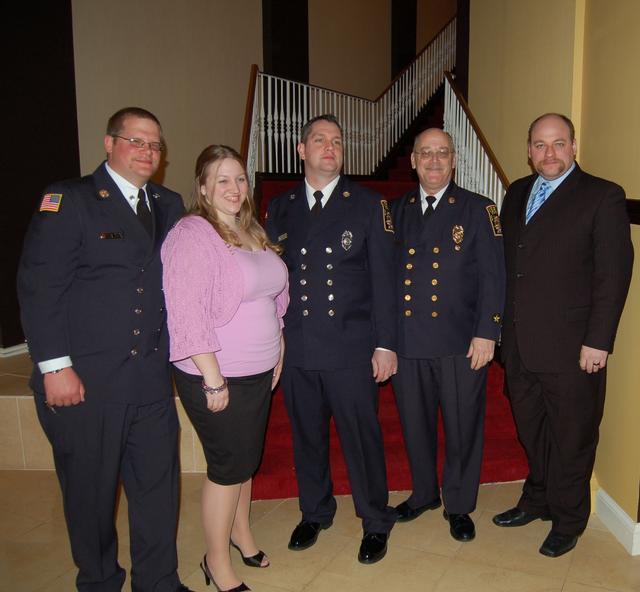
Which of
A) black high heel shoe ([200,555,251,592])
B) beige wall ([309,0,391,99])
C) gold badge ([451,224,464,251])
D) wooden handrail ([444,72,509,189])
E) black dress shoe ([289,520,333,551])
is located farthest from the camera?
beige wall ([309,0,391,99])

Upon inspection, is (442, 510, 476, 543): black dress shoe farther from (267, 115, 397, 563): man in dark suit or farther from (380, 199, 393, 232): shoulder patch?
(380, 199, 393, 232): shoulder patch

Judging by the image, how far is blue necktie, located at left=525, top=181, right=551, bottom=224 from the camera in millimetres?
2531

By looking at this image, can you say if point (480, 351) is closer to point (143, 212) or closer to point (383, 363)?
point (383, 363)

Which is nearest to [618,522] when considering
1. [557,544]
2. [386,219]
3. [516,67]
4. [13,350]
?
[557,544]

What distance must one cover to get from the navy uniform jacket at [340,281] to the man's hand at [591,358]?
722 millimetres

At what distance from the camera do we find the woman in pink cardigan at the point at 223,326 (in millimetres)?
1953

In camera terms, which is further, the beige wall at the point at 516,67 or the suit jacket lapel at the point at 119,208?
the beige wall at the point at 516,67

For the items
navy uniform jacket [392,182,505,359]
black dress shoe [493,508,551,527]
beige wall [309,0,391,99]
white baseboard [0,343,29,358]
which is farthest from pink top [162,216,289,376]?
beige wall [309,0,391,99]

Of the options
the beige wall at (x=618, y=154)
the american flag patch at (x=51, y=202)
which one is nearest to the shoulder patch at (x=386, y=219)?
the beige wall at (x=618, y=154)

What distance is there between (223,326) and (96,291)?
0.41 metres

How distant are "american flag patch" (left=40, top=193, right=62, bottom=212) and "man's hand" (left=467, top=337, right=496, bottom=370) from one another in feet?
5.32

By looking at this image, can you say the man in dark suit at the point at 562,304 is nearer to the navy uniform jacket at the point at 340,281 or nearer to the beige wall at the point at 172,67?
the navy uniform jacket at the point at 340,281

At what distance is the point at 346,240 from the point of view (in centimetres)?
241

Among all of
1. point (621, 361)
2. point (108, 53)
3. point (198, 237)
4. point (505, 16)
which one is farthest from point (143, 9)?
point (621, 361)
